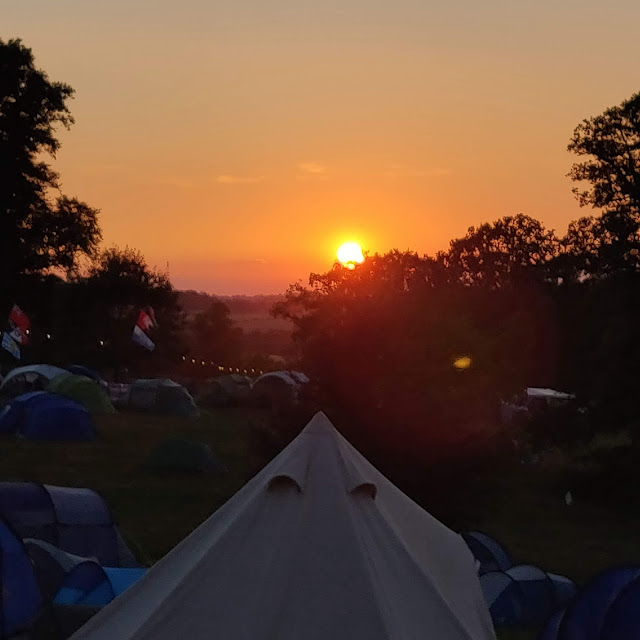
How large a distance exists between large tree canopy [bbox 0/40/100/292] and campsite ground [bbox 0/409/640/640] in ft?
37.7

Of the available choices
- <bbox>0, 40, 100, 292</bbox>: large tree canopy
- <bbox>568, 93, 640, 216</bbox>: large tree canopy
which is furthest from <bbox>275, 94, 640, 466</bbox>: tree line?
<bbox>0, 40, 100, 292</bbox>: large tree canopy

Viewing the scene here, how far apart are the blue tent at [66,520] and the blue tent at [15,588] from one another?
3.34 meters

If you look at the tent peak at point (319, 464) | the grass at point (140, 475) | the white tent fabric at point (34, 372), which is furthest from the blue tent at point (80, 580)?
the white tent fabric at point (34, 372)

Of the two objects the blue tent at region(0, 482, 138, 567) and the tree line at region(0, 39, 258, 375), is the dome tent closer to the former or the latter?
the blue tent at region(0, 482, 138, 567)

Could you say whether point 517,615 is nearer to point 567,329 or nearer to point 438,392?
point 438,392

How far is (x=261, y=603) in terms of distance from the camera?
694cm

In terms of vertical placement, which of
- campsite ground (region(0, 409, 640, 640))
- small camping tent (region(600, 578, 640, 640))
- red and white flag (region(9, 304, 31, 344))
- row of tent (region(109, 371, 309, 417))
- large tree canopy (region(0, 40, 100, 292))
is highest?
large tree canopy (region(0, 40, 100, 292))

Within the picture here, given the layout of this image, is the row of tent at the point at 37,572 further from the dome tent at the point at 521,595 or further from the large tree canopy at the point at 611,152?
the large tree canopy at the point at 611,152

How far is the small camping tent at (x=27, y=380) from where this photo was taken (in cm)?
4219

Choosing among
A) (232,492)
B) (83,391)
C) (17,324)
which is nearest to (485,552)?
(232,492)

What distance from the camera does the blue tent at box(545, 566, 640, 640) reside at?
982cm

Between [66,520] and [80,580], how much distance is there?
3.88 m

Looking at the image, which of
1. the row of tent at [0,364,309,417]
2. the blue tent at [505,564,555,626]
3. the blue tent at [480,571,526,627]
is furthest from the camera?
the row of tent at [0,364,309,417]

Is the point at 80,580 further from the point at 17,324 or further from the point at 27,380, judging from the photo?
the point at 27,380
